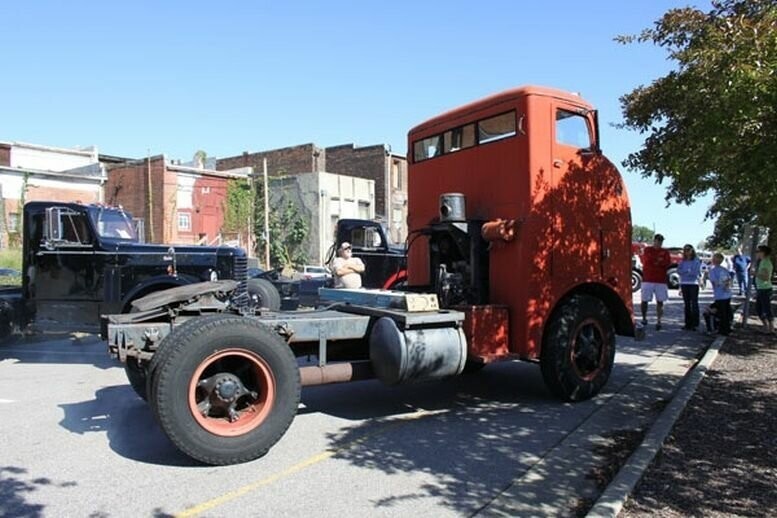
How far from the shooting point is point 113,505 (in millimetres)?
4238

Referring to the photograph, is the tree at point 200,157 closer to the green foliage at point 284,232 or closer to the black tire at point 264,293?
the green foliage at point 284,232

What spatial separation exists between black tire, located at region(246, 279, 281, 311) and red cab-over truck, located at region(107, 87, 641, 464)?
291 cm

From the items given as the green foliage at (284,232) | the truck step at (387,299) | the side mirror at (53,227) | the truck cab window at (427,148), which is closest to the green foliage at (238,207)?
the green foliage at (284,232)

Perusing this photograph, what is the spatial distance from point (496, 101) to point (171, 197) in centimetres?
2968

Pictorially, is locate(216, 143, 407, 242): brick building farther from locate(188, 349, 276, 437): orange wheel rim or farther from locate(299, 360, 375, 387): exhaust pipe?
locate(188, 349, 276, 437): orange wheel rim

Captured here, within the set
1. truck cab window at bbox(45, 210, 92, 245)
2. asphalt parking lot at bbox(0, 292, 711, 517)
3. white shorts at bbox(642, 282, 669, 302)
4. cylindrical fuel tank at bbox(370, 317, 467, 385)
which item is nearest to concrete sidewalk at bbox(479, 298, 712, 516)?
asphalt parking lot at bbox(0, 292, 711, 517)

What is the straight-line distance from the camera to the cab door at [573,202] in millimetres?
6941

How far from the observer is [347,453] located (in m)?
5.39

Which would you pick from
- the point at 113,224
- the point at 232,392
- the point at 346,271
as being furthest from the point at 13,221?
the point at 232,392

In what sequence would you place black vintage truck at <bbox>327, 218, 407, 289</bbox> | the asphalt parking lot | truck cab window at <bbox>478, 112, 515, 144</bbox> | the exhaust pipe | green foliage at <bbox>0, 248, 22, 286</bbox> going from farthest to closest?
green foliage at <bbox>0, 248, 22, 286</bbox>, black vintage truck at <bbox>327, 218, 407, 289</bbox>, truck cab window at <bbox>478, 112, 515, 144</bbox>, the exhaust pipe, the asphalt parking lot

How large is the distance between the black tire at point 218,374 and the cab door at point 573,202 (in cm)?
317

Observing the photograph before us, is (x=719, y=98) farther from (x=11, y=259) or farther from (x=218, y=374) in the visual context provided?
(x=11, y=259)

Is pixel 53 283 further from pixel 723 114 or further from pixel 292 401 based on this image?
pixel 723 114

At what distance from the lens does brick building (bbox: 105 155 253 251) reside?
3406cm
